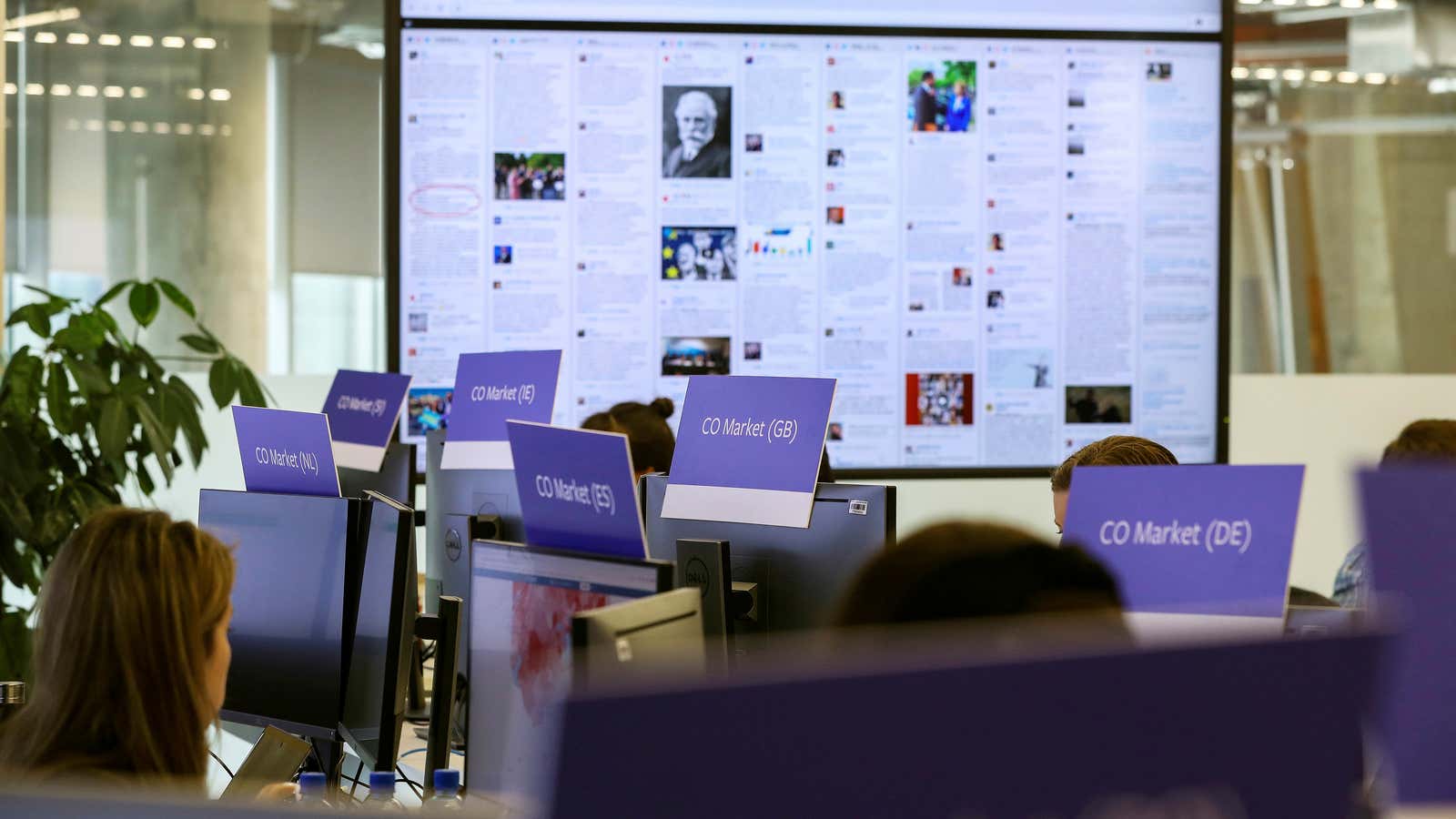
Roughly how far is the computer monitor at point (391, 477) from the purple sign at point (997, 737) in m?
2.34

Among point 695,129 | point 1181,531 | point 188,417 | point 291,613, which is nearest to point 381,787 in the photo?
point 291,613

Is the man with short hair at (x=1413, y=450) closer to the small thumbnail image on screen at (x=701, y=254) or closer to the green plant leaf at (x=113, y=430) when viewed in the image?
the small thumbnail image on screen at (x=701, y=254)

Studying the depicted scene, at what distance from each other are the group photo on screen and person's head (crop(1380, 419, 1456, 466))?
227cm

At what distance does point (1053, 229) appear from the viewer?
4.61m

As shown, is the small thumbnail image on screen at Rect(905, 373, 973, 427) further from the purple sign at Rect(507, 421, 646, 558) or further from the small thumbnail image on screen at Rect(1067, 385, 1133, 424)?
the purple sign at Rect(507, 421, 646, 558)

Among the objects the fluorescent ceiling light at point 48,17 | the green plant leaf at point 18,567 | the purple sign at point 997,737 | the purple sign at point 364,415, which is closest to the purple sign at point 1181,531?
the purple sign at point 997,737

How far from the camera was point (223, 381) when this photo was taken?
3.67 meters

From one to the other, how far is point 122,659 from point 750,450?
3.20 ft

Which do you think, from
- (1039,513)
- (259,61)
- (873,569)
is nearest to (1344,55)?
(1039,513)

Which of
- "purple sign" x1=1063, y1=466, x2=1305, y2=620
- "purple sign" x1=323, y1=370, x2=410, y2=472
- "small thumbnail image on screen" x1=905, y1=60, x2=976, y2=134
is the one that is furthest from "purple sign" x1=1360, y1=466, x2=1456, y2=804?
"small thumbnail image on screen" x1=905, y1=60, x2=976, y2=134

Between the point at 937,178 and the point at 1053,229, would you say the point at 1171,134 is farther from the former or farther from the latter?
the point at 937,178

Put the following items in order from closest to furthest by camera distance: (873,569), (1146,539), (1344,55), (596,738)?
(596,738) < (873,569) < (1146,539) < (1344,55)

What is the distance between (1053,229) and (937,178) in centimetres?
42

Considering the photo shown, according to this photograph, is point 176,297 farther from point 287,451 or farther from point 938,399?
point 938,399
